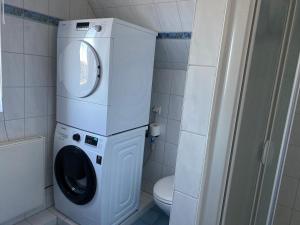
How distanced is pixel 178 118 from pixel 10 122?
4.83 ft

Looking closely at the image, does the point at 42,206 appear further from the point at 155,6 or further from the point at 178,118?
the point at 155,6

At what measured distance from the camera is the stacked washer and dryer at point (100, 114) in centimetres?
163

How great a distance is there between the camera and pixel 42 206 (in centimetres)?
207

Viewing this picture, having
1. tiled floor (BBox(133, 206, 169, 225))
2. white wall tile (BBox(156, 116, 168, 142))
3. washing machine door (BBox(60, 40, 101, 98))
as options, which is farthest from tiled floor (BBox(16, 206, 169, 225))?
washing machine door (BBox(60, 40, 101, 98))

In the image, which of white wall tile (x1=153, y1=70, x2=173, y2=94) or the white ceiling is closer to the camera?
the white ceiling

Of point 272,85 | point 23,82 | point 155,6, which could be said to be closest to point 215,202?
Result: point 272,85

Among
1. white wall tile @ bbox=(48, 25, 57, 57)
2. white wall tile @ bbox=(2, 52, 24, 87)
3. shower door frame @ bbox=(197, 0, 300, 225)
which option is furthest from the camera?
white wall tile @ bbox=(48, 25, 57, 57)

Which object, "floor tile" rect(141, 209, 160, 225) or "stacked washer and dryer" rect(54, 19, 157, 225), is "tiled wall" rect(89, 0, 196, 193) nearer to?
"stacked washer and dryer" rect(54, 19, 157, 225)

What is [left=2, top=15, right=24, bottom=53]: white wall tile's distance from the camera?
1632 millimetres

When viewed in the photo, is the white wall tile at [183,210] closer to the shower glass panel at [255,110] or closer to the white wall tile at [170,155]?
the shower glass panel at [255,110]

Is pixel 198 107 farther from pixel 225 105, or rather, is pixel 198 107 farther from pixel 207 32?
pixel 207 32

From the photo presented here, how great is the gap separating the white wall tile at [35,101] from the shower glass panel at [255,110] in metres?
1.67

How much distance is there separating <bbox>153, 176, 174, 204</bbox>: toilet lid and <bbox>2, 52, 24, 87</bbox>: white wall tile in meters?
1.39

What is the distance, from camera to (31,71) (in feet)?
6.00
